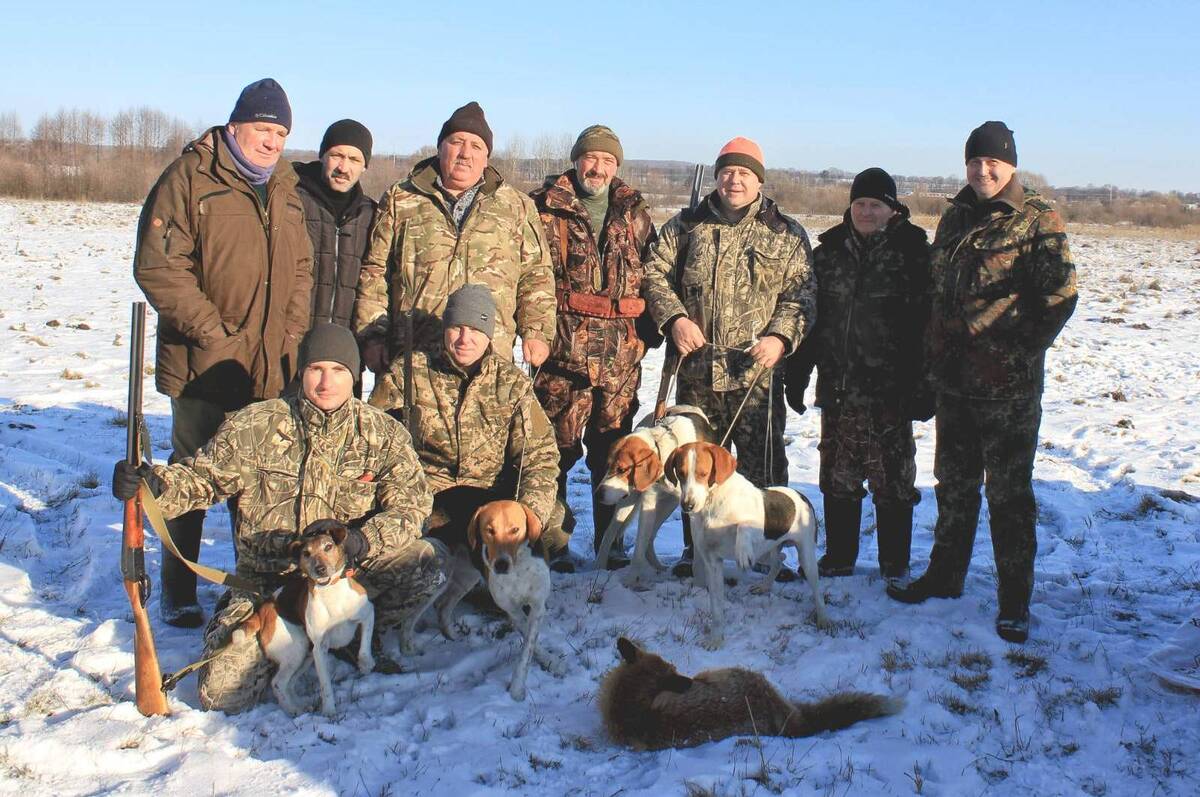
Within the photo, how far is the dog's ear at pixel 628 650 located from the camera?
156 inches

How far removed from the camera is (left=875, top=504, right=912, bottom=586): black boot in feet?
18.3

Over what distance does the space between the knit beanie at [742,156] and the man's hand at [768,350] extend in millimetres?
935

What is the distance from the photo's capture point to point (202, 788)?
3.44m

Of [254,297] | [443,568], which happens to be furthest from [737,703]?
[254,297]

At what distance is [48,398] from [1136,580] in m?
9.81

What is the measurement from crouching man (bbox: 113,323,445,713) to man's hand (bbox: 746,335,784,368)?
2023 millimetres

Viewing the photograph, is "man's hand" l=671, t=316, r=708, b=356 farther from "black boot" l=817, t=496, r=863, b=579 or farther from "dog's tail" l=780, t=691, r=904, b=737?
"dog's tail" l=780, t=691, r=904, b=737

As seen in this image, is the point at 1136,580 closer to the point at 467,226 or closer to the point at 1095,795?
the point at 1095,795

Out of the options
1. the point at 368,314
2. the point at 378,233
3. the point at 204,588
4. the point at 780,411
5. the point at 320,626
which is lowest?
the point at 204,588

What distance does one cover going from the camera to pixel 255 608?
14.1 feet

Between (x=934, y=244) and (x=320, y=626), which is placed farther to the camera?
(x=934, y=244)

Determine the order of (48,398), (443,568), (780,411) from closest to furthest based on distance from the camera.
A: (443,568) → (780,411) → (48,398)

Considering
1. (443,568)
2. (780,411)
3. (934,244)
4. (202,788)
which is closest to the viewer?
(202,788)

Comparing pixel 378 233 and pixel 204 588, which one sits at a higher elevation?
pixel 378 233
